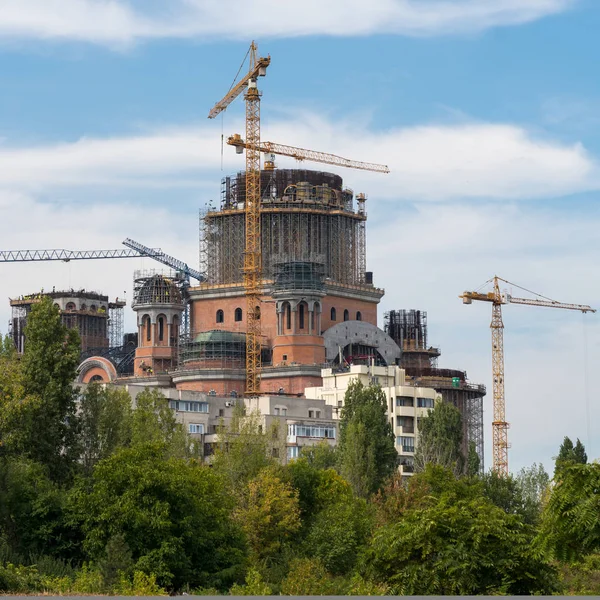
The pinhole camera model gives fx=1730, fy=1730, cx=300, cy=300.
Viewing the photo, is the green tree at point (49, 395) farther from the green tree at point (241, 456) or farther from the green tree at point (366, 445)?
the green tree at point (366, 445)

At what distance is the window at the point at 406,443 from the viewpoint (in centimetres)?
19700

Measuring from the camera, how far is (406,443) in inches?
7781

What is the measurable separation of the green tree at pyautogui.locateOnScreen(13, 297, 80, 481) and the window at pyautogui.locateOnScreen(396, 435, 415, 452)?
292ft

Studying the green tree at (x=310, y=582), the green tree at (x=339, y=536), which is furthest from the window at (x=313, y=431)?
the green tree at (x=310, y=582)

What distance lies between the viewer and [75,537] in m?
98.0

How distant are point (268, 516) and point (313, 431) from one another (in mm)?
80204

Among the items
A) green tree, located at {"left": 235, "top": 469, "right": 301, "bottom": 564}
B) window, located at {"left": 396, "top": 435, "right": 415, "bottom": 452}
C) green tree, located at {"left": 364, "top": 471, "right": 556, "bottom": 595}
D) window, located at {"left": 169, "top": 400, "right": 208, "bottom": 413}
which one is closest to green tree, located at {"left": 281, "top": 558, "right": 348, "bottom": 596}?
green tree, located at {"left": 364, "top": 471, "right": 556, "bottom": 595}

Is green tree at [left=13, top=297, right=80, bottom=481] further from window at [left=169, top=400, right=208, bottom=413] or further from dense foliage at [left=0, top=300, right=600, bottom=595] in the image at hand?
window at [left=169, top=400, right=208, bottom=413]

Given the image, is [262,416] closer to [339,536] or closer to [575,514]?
[339,536]

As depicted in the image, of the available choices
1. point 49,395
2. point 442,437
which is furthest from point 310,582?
point 442,437

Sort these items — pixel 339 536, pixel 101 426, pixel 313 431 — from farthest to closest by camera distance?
pixel 313 431 → pixel 101 426 → pixel 339 536

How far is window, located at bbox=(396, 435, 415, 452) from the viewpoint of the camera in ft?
646

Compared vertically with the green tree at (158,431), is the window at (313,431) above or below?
above

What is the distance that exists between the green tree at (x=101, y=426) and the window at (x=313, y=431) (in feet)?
214
